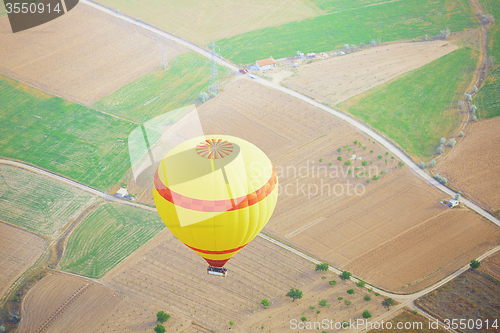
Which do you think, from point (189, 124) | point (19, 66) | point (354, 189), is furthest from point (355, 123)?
point (19, 66)

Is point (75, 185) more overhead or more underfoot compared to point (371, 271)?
more overhead

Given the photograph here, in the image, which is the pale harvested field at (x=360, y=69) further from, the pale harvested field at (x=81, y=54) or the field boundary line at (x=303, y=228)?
the pale harvested field at (x=81, y=54)

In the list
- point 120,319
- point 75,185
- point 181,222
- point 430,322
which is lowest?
point 430,322

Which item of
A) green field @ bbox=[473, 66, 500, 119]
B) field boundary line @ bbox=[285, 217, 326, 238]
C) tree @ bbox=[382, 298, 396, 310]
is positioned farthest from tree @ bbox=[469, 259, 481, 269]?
green field @ bbox=[473, 66, 500, 119]

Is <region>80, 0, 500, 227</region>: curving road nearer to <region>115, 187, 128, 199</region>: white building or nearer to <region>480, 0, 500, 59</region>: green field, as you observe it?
<region>115, 187, 128, 199</region>: white building

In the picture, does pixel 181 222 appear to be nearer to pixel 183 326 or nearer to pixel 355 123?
pixel 183 326

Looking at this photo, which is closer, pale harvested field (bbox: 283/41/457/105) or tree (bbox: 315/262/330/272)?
tree (bbox: 315/262/330/272)
